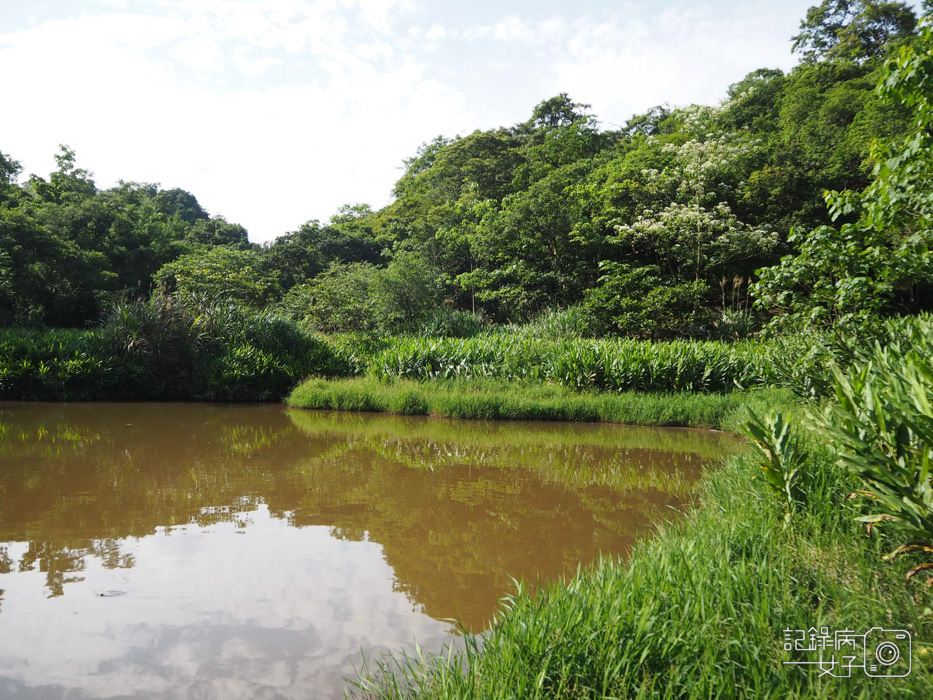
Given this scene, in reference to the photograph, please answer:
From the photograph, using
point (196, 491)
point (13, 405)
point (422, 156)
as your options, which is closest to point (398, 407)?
point (196, 491)

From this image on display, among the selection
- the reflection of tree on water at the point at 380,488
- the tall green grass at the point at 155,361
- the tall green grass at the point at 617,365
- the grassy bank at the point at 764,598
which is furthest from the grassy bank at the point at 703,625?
the tall green grass at the point at 155,361

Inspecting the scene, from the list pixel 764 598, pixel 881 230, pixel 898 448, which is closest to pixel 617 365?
pixel 881 230

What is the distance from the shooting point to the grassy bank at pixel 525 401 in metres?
9.94

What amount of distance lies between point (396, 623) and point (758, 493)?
255cm

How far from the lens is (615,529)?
16.8 ft

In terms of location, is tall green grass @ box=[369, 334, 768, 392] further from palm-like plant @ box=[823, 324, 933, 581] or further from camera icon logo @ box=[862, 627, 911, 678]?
camera icon logo @ box=[862, 627, 911, 678]

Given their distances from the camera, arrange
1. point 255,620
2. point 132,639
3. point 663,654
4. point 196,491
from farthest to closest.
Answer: point 196,491
point 255,620
point 132,639
point 663,654

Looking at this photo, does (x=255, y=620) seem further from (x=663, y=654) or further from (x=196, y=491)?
(x=196, y=491)

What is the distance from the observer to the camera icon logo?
213 cm

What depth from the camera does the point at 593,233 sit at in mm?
18312

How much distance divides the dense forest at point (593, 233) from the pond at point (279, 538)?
870 cm

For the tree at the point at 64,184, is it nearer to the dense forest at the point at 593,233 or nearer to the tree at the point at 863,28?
the dense forest at the point at 593,233

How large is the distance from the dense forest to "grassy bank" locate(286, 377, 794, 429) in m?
4.87

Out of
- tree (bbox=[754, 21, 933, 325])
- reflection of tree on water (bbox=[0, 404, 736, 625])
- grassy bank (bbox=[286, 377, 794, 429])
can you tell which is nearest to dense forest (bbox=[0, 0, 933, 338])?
grassy bank (bbox=[286, 377, 794, 429])
